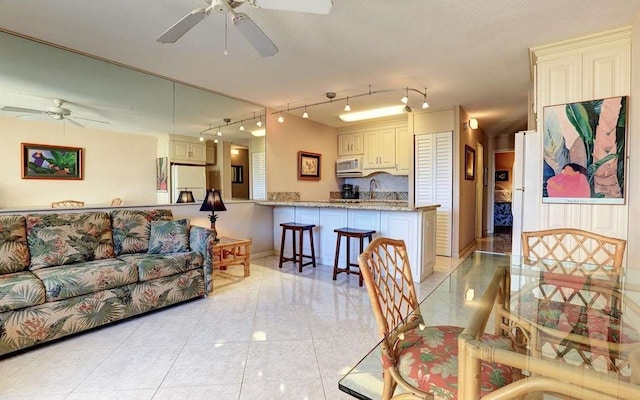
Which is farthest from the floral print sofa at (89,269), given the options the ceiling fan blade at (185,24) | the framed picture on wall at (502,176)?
the framed picture on wall at (502,176)

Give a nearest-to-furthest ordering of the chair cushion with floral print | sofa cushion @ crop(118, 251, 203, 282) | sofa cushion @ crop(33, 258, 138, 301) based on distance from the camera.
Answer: the chair cushion with floral print → sofa cushion @ crop(33, 258, 138, 301) → sofa cushion @ crop(118, 251, 203, 282)

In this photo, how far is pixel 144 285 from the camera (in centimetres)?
265

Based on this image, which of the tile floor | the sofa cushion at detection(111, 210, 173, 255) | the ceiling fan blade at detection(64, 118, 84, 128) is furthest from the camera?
the ceiling fan blade at detection(64, 118, 84, 128)

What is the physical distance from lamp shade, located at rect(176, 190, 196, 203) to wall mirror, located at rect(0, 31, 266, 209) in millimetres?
276

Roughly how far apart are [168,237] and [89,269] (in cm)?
78

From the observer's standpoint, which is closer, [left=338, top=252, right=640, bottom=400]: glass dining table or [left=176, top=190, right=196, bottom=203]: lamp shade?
[left=338, top=252, right=640, bottom=400]: glass dining table

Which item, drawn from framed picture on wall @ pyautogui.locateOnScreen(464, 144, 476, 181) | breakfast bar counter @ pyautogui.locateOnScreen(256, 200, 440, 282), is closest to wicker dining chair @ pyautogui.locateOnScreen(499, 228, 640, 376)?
breakfast bar counter @ pyautogui.locateOnScreen(256, 200, 440, 282)

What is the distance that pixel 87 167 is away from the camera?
3270mm

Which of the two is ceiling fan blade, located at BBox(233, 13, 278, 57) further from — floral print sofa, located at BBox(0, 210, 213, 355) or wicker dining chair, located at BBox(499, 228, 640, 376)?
wicker dining chair, located at BBox(499, 228, 640, 376)

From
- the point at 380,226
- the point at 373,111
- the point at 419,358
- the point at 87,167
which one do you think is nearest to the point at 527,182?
the point at 380,226

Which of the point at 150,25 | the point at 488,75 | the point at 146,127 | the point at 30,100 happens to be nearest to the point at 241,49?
the point at 150,25

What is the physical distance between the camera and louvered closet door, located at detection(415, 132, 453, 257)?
4969mm

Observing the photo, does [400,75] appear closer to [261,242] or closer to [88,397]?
[261,242]

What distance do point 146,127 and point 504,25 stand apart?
3.94 m
